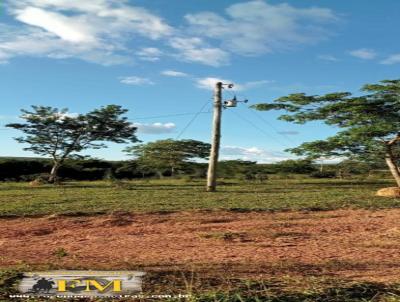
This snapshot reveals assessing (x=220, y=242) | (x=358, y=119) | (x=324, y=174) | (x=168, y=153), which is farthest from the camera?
(x=168, y=153)

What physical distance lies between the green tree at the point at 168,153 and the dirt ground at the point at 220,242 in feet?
94.6

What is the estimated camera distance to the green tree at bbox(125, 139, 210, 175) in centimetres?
3888

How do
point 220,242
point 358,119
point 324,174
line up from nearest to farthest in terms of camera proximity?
1. point 220,242
2. point 358,119
3. point 324,174

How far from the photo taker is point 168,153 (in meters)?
40.0

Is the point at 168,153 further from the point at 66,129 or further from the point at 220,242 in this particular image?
the point at 220,242

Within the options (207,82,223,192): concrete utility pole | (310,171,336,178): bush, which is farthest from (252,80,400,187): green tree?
(310,171,336,178): bush

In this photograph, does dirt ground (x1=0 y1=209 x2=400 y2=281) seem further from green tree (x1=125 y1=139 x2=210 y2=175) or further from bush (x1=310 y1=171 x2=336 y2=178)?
green tree (x1=125 y1=139 x2=210 y2=175)

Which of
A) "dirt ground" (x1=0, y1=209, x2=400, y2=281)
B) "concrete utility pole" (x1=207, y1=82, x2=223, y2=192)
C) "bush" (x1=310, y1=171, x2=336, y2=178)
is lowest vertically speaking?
"dirt ground" (x1=0, y1=209, x2=400, y2=281)

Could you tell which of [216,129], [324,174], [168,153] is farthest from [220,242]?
[168,153]

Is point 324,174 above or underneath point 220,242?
above

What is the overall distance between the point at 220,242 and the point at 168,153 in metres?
33.1

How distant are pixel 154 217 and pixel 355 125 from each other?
11.7 metres

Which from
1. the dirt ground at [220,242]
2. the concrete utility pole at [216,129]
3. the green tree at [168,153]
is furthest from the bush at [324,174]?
the dirt ground at [220,242]

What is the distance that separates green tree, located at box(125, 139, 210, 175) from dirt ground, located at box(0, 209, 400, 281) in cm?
2884
